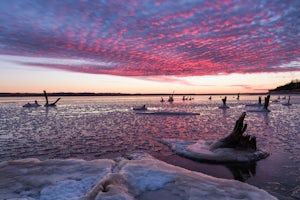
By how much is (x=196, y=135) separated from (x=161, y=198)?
11.2m

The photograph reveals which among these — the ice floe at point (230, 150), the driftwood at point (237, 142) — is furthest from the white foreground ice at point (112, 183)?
the driftwood at point (237, 142)

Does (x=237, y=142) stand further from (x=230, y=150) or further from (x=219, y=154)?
(x=219, y=154)

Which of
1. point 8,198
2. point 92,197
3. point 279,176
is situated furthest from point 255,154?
point 8,198

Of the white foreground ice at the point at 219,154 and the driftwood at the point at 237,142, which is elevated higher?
the driftwood at the point at 237,142

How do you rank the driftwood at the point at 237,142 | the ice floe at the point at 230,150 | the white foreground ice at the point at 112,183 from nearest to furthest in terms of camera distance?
the white foreground ice at the point at 112,183
the ice floe at the point at 230,150
the driftwood at the point at 237,142

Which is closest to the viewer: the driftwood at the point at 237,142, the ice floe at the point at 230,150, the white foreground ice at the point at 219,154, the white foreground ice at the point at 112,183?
the white foreground ice at the point at 112,183

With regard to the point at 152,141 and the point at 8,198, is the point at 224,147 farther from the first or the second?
the point at 8,198

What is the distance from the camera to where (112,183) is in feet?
22.8

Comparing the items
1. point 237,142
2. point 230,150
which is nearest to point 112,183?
point 230,150

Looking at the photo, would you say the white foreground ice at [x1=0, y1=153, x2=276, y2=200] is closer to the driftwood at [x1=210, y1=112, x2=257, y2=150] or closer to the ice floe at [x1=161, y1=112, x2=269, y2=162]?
the ice floe at [x1=161, y1=112, x2=269, y2=162]

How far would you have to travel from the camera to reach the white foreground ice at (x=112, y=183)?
641cm

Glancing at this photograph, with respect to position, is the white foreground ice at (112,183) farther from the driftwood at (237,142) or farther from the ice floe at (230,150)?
the driftwood at (237,142)

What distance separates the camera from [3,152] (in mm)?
11891

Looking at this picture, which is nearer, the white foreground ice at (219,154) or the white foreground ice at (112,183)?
the white foreground ice at (112,183)
